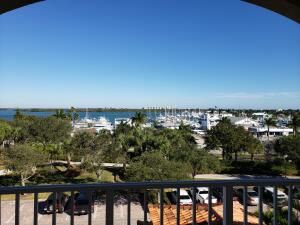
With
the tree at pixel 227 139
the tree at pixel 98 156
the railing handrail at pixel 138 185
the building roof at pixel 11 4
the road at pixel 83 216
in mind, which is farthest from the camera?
the tree at pixel 227 139

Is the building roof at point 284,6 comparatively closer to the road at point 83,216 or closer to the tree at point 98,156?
the road at point 83,216

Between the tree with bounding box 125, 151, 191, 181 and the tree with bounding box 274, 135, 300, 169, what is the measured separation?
10648 millimetres

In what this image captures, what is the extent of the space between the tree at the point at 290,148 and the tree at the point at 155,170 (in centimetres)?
1065

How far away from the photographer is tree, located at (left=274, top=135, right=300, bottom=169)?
22.4m

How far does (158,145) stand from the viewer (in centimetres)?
2203

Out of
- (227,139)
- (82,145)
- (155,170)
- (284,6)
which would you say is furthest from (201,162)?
(284,6)

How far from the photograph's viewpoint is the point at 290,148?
75.8 feet

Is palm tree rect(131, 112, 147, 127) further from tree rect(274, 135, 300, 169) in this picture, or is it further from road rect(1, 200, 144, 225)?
road rect(1, 200, 144, 225)

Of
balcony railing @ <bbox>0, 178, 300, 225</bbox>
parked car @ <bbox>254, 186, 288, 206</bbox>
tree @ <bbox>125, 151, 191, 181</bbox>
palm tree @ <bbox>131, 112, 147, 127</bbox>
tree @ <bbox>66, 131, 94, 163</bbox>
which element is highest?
balcony railing @ <bbox>0, 178, 300, 225</bbox>

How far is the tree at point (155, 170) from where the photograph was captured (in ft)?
48.0

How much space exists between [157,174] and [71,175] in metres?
7.78

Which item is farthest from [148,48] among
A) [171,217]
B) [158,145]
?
[171,217]

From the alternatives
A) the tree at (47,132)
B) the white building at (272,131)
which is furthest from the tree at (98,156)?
the white building at (272,131)

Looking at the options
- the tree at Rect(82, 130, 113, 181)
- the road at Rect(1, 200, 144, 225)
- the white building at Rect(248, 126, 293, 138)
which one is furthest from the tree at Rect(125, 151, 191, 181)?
the white building at Rect(248, 126, 293, 138)
